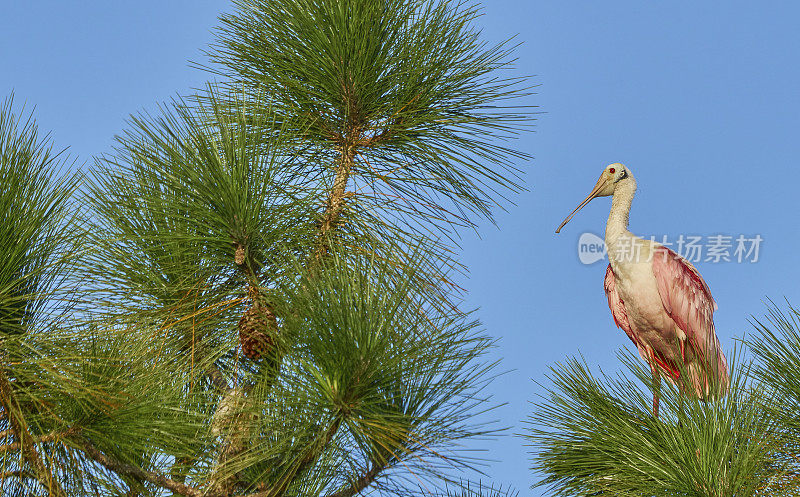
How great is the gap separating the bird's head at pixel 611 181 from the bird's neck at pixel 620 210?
1cm

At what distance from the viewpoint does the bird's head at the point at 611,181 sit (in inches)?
170

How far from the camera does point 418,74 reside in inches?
125

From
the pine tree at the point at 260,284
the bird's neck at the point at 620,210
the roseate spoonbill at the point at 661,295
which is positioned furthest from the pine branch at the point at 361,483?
the bird's neck at the point at 620,210

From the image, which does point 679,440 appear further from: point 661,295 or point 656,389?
point 661,295

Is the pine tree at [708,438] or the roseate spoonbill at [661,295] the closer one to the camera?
the pine tree at [708,438]

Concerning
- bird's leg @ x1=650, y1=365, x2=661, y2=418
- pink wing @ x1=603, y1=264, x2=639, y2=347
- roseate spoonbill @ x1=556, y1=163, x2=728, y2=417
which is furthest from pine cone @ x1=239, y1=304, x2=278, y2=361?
pink wing @ x1=603, y1=264, x2=639, y2=347

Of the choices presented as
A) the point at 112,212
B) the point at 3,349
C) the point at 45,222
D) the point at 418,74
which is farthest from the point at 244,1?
the point at 3,349

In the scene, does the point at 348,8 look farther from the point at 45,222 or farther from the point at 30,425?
the point at 30,425

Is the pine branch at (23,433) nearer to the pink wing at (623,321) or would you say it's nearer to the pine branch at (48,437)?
the pine branch at (48,437)

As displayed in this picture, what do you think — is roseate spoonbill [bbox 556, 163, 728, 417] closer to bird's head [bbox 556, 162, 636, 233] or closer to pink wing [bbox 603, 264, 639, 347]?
pink wing [bbox 603, 264, 639, 347]

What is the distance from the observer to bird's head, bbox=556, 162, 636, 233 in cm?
431

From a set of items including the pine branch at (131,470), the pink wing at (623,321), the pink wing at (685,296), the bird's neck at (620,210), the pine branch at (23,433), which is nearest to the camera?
the pine branch at (23,433)

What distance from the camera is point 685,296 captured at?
13.1ft

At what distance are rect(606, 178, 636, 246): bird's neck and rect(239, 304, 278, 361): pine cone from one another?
7.01ft
